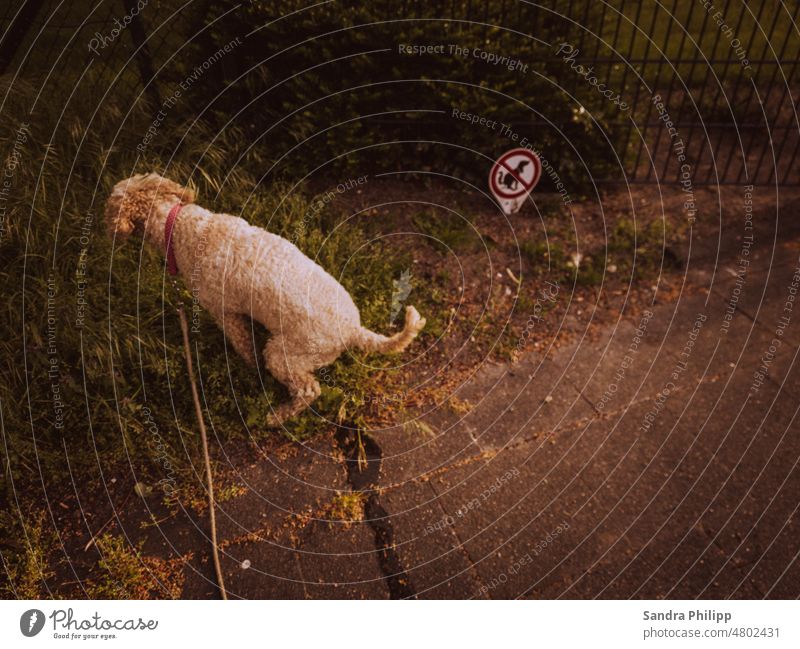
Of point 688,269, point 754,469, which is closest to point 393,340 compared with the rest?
point 754,469

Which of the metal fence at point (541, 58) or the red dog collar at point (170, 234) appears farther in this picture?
the metal fence at point (541, 58)

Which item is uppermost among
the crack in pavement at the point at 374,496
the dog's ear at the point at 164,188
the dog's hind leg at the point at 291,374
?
the dog's ear at the point at 164,188

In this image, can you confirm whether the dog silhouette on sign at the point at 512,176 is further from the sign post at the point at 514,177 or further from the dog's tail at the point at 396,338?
the dog's tail at the point at 396,338

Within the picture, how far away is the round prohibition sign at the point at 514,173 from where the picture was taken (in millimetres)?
4945

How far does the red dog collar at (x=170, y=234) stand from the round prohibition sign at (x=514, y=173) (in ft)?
9.11

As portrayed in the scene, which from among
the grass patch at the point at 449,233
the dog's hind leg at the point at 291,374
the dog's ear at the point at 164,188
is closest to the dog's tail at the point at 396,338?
the dog's hind leg at the point at 291,374

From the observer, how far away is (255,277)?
3172 millimetres

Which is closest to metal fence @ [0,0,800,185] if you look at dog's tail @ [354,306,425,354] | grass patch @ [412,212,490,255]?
grass patch @ [412,212,490,255]

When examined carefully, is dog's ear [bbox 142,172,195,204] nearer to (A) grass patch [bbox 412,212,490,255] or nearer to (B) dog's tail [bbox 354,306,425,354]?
(B) dog's tail [bbox 354,306,425,354]

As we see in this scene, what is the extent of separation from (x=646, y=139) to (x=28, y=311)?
6456mm

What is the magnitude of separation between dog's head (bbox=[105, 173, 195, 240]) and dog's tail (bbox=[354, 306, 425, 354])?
4.54 ft

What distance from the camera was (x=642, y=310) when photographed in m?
4.81

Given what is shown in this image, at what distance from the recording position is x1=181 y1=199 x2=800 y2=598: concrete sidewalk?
10.1ft

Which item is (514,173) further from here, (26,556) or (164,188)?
(26,556)
